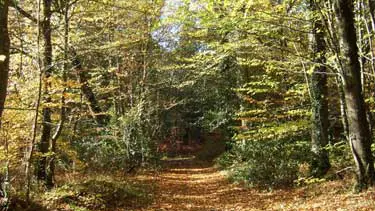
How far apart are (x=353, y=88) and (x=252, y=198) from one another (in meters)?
4.59

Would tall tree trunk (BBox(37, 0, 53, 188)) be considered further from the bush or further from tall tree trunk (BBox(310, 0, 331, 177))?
tall tree trunk (BBox(310, 0, 331, 177))

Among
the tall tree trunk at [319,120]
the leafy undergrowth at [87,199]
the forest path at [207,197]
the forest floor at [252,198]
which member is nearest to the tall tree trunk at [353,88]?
the forest floor at [252,198]

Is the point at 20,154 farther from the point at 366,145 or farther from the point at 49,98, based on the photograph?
the point at 366,145

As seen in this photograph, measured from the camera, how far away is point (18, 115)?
920cm

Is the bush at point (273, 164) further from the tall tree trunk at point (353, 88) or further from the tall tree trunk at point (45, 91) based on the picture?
the tall tree trunk at point (45, 91)

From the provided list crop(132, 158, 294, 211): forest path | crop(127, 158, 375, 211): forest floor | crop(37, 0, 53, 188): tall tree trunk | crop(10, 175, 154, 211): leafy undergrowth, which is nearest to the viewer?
crop(127, 158, 375, 211): forest floor

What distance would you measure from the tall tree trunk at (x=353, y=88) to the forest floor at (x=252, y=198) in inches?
25.3

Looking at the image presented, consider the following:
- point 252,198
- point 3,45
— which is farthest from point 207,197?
point 3,45

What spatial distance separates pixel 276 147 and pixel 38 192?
783 centimetres

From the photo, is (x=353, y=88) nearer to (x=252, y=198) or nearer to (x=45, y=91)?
(x=252, y=198)

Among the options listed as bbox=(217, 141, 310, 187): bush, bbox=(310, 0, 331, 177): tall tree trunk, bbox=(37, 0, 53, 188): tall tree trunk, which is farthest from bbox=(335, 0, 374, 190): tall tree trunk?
bbox=(37, 0, 53, 188): tall tree trunk

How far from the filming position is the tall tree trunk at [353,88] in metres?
7.16

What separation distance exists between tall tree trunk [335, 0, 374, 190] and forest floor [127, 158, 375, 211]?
2.11ft

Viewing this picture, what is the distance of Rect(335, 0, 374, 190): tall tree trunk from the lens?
7.16m
